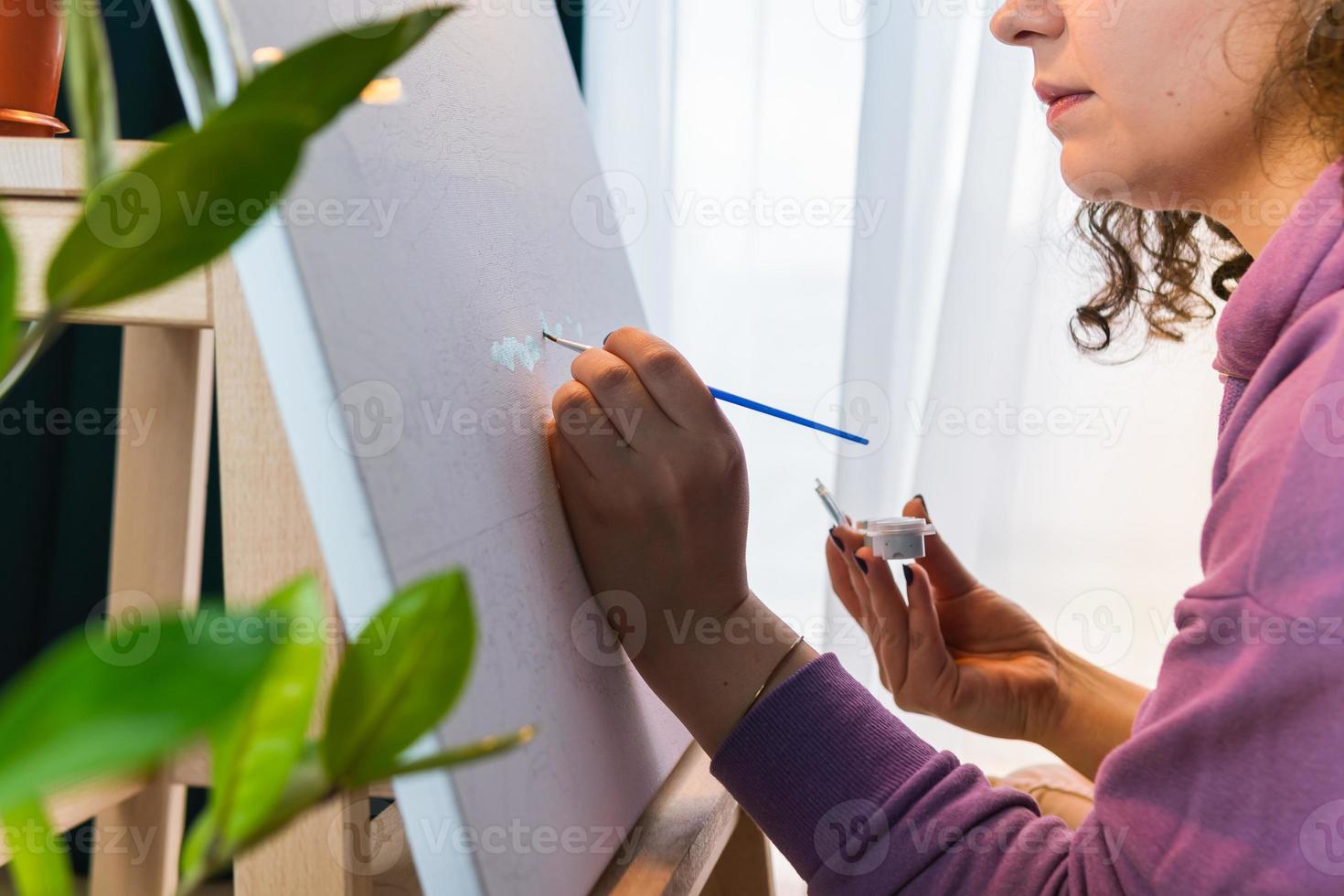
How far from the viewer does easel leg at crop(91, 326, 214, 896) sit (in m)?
0.79

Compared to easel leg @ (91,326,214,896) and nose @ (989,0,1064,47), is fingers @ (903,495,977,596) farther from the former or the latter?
easel leg @ (91,326,214,896)

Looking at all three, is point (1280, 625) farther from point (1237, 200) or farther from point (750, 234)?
point (750, 234)

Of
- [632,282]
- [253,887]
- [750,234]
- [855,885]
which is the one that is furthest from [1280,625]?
[750,234]

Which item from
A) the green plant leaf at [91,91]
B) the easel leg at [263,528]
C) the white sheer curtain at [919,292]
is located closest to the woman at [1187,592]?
the easel leg at [263,528]

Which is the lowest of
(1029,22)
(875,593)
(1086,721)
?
(1086,721)

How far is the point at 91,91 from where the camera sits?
19cm

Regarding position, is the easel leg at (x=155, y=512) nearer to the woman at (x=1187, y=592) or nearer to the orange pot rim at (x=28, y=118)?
the orange pot rim at (x=28, y=118)

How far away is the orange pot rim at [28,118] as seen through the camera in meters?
0.69

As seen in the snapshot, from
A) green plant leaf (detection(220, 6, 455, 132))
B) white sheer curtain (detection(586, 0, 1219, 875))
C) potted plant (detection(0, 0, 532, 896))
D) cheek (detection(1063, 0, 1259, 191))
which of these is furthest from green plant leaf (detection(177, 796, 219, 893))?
white sheer curtain (detection(586, 0, 1219, 875))

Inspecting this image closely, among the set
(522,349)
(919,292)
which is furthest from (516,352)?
(919,292)

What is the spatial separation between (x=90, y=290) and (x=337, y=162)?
29 centimetres

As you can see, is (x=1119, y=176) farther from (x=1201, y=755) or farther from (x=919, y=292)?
(x=919, y=292)

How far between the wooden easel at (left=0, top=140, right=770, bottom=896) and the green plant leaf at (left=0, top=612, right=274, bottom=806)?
114 mm

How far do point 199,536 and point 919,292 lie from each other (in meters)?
1.20
